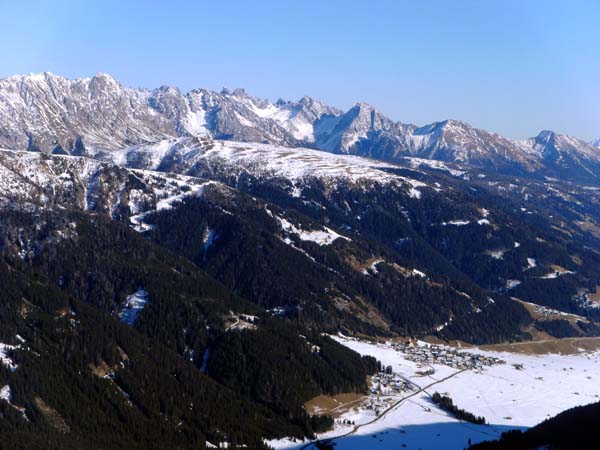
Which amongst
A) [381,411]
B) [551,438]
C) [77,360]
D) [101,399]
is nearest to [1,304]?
[77,360]

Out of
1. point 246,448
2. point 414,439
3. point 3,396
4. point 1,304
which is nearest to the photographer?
point 3,396

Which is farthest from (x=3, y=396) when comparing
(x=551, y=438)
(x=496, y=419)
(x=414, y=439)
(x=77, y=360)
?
(x=496, y=419)

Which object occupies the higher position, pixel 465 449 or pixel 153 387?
pixel 153 387

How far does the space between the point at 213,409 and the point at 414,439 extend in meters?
46.0

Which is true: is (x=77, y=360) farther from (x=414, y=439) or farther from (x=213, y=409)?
(x=414, y=439)

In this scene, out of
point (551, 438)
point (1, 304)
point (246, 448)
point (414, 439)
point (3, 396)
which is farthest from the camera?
point (1, 304)

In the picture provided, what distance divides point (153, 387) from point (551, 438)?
89.4 m

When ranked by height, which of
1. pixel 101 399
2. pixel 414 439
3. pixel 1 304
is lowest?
pixel 414 439

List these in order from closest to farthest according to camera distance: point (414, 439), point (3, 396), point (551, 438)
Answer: point (551, 438) < point (3, 396) < point (414, 439)

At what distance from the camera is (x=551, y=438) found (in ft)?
445

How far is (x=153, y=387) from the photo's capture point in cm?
18112

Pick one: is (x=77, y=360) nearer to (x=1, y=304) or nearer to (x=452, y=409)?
(x=1, y=304)

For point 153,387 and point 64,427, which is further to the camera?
point 153,387

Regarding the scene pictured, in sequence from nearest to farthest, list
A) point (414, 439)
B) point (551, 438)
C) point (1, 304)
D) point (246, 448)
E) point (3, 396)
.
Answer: point (551, 438)
point (3, 396)
point (246, 448)
point (414, 439)
point (1, 304)
